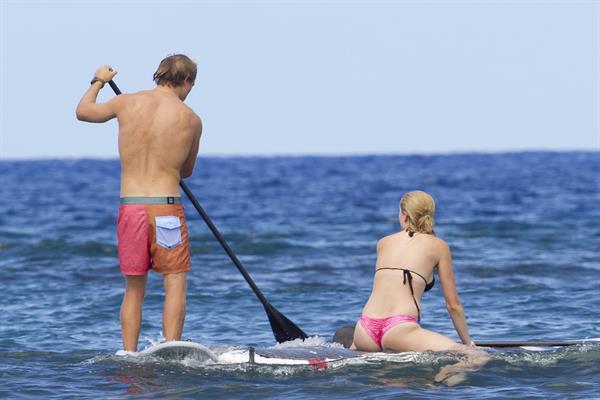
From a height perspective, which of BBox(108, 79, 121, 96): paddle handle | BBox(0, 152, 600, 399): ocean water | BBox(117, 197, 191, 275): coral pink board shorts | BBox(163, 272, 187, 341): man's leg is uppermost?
BBox(108, 79, 121, 96): paddle handle

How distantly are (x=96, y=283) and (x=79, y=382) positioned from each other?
22.9 ft

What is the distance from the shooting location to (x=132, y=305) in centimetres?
806

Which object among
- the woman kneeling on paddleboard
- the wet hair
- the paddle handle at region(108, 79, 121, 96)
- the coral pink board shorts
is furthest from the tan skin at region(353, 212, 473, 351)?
the paddle handle at region(108, 79, 121, 96)

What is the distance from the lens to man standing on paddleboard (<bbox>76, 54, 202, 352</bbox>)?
7.82m

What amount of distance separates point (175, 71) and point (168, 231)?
1.13 m

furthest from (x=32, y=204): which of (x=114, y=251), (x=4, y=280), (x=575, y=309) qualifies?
(x=575, y=309)

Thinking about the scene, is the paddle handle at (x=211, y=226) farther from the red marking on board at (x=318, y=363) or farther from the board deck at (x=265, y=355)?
the red marking on board at (x=318, y=363)

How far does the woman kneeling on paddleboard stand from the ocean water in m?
0.16

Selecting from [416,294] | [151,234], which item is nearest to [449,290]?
[416,294]

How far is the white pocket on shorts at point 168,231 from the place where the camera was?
7.79m

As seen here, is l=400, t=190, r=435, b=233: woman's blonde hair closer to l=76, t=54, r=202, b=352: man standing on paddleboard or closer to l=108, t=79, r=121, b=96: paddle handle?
l=76, t=54, r=202, b=352: man standing on paddleboard

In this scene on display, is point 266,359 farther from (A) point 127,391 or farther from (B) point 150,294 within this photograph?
(B) point 150,294

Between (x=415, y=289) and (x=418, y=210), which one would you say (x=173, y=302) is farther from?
(x=418, y=210)

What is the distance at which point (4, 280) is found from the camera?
15227 mm
